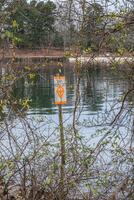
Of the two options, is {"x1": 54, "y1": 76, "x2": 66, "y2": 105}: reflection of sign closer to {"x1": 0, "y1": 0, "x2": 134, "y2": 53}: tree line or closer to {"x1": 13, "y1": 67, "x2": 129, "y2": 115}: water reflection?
{"x1": 13, "y1": 67, "x2": 129, "y2": 115}: water reflection

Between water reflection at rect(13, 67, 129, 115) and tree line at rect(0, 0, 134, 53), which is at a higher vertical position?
tree line at rect(0, 0, 134, 53)

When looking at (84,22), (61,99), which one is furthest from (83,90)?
(84,22)

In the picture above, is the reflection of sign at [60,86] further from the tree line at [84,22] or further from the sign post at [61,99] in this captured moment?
the tree line at [84,22]

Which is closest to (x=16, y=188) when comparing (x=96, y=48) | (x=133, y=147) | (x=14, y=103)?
(x=14, y=103)

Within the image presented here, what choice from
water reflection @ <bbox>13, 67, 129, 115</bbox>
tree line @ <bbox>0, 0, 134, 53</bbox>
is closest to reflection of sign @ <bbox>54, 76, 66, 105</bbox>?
water reflection @ <bbox>13, 67, 129, 115</bbox>

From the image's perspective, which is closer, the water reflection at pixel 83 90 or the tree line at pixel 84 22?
the tree line at pixel 84 22

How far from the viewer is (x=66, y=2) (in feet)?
21.5

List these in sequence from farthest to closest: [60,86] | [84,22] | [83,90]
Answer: [83,90] → [60,86] → [84,22]

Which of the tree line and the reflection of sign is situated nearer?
the tree line

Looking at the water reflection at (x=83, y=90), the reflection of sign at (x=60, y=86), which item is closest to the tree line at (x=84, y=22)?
the water reflection at (x=83, y=90)

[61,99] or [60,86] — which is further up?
[60,86]

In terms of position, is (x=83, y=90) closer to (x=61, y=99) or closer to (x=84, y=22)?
(x=61, y=99)

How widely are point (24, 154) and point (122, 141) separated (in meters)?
1.23

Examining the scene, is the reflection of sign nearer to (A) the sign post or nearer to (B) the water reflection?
(A) the sign post
